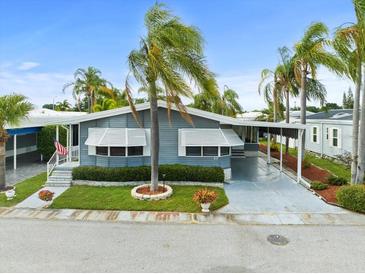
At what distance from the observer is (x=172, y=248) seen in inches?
330

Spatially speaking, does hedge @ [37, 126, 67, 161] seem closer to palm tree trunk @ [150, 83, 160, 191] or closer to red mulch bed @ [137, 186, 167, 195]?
red mulch bed @ [137, 186, 167, 195]

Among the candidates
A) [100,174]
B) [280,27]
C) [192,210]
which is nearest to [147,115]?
[100,174]

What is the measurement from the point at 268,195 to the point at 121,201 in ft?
23.9

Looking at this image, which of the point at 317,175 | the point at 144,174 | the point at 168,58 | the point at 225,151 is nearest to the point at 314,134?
the point at 317,175

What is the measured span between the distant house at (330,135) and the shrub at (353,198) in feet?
38.0

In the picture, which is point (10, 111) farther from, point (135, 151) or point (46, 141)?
point (46, 141)

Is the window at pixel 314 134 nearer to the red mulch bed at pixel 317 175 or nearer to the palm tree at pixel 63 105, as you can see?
the red mulch bed at pixel 317 175

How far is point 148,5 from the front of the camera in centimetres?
1285

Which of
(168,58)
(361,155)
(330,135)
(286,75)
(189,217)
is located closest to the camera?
(189,217)

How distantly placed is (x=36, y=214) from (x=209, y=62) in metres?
9.98

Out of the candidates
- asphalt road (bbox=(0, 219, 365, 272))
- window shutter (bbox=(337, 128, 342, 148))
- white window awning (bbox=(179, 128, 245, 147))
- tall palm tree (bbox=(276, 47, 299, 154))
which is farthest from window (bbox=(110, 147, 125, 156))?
window shutter (bbox=(337, 128, 342, 148))

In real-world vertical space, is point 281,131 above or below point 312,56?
below

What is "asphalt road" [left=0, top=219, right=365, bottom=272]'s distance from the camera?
7.27 metres

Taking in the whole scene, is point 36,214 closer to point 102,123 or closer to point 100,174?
point 100,174
